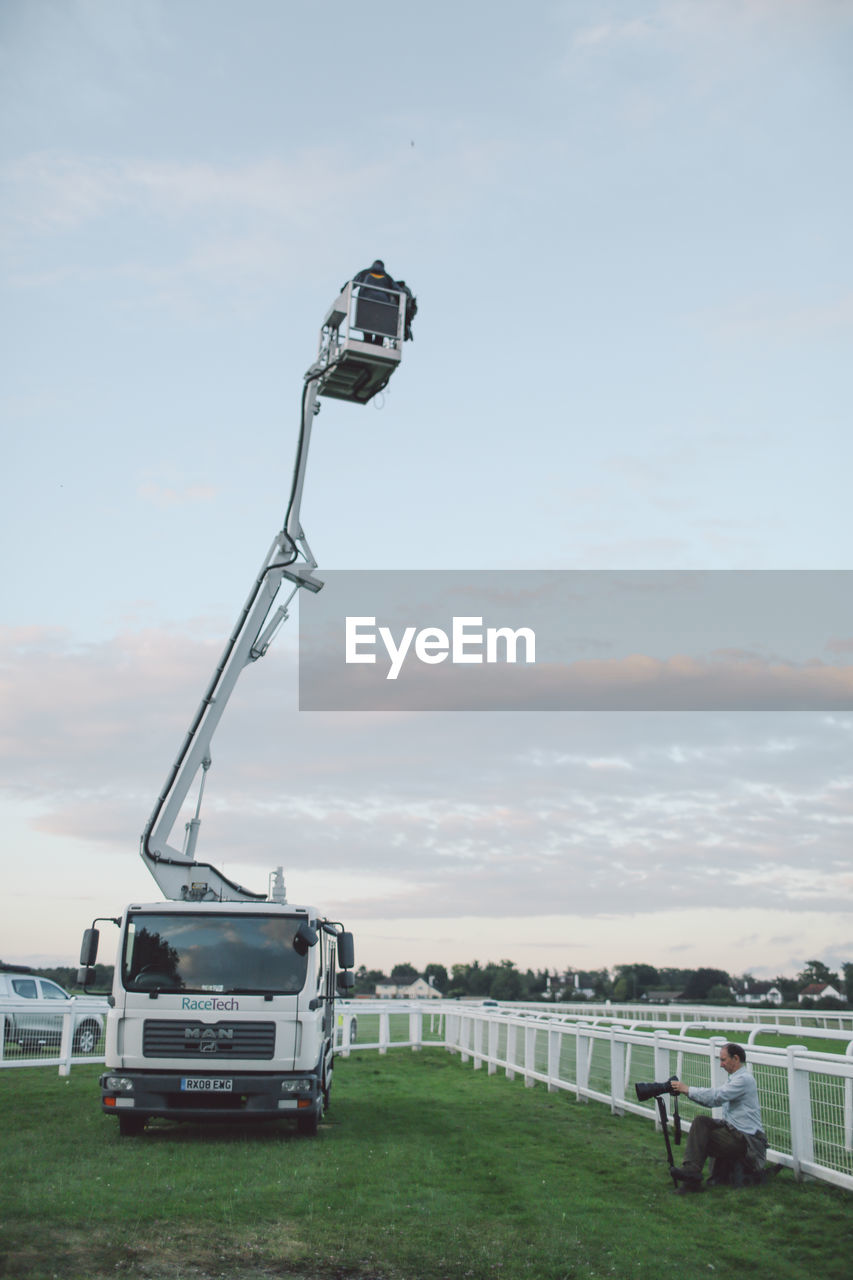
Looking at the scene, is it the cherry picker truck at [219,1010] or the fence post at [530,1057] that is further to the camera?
the fence post at [530,1057]

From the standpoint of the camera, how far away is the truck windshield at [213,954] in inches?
547

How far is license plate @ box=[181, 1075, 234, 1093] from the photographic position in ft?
43.9

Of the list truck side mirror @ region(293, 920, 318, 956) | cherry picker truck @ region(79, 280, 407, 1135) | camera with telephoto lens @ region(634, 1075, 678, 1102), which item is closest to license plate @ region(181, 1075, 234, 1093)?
cherry picker truck @ region(79, 280, 407, 1135)

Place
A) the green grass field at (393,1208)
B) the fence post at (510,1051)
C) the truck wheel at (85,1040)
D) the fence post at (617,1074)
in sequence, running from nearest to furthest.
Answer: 1. the green grass field at (393,1208)
2. the fence post at (617,1074)
3. the fence post at (510,1051)
4. the truck wheel at (85,1040)

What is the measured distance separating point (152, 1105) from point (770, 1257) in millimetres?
7573

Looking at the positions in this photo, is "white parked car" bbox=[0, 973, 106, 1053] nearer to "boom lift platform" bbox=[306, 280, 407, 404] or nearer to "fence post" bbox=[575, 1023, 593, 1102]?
"fence post" bbox=[575, 1023, 593, 1102]

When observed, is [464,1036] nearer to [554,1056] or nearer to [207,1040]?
[554,1056]

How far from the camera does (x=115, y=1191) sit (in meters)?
9.86

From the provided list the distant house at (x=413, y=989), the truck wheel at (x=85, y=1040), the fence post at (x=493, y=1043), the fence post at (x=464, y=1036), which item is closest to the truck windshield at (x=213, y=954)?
the fence post at (x=493, y=1043)

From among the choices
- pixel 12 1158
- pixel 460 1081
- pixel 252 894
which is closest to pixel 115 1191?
pixel 12 1158

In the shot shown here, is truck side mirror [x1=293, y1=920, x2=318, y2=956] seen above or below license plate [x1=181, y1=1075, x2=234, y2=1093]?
above

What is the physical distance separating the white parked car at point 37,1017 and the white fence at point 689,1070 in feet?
25.4

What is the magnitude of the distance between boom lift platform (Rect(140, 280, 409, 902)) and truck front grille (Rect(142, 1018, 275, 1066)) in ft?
11.4

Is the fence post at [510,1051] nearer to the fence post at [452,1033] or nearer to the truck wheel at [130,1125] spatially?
the fence post at [452,1033]
